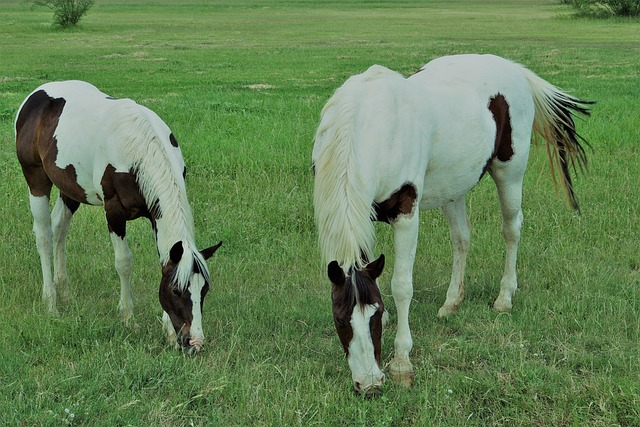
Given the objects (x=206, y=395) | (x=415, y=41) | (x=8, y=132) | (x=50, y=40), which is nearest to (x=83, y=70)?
(x=8, y=132)

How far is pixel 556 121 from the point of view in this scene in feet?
22.4

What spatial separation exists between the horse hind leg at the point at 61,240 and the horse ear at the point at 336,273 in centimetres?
304

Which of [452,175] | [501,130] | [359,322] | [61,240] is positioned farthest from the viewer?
[61,240]

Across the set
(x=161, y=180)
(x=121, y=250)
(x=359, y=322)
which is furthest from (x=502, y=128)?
(x=121, y=250)

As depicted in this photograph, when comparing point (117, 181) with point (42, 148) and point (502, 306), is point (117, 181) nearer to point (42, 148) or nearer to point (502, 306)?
point (42, 148)

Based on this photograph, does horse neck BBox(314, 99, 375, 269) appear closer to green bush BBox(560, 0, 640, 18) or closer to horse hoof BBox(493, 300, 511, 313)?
horse hoof BBox(493, 300, 511, 313)

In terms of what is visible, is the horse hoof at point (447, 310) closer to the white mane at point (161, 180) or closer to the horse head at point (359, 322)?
the horse head at point (359, 322)

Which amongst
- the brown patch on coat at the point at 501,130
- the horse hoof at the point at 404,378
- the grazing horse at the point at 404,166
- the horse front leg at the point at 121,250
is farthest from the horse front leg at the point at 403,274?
the horse front leg at the point at 121,250

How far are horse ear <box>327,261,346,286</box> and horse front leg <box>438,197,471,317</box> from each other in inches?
76.5

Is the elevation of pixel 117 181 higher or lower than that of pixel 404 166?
lower

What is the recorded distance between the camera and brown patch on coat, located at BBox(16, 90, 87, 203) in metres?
5.93

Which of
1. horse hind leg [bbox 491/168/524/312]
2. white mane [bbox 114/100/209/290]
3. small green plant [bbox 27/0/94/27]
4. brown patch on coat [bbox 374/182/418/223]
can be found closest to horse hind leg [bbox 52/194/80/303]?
white mane [bbox 114/100/209/290]

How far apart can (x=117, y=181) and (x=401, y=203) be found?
2.03m

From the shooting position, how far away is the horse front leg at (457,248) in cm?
613
